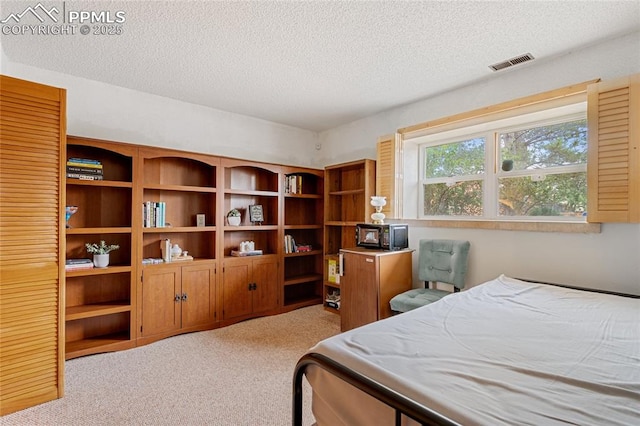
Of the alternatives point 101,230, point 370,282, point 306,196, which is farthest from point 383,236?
point 101,230

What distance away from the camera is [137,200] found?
9.43 ft

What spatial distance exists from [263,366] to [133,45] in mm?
2666

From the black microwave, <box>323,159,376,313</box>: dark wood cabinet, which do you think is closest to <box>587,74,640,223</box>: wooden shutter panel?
the black microwave

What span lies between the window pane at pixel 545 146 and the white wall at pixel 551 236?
360 millimetres

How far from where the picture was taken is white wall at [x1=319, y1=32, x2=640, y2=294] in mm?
2096

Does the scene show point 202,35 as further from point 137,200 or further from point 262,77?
point 137,200

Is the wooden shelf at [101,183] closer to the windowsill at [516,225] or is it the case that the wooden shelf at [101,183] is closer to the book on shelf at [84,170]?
the book on shelf at [84,170]

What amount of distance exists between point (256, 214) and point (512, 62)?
2.99m

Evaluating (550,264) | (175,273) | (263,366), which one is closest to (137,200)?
(175,273)

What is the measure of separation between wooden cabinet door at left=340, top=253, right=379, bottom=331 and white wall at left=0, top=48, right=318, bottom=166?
1.93 metres

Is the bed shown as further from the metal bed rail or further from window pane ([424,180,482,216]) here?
window pane ([424,180,482,216])

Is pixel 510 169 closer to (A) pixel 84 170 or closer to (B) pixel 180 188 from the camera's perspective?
(B) pixel 180 188

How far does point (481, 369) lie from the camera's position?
1.06 metres

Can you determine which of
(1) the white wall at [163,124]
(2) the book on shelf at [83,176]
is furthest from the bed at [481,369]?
(1) the white wall at [163,124]
